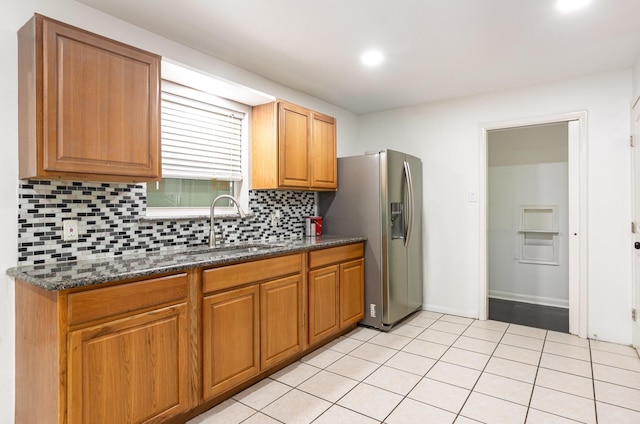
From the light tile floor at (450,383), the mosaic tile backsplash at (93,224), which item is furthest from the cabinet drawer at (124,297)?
the light tile floor at (450,383)

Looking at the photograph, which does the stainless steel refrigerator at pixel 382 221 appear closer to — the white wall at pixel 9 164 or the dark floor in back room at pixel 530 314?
the dark floor in back room at pixel 530 314

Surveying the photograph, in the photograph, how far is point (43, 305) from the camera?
1.54 m

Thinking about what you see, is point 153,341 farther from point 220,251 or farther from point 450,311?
point 450,311

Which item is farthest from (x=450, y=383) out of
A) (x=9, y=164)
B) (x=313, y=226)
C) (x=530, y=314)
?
(x=9, y=164)

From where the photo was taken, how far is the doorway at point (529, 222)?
164 inches

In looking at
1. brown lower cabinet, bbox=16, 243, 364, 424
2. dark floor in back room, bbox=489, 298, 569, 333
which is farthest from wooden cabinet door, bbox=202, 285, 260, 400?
dark floor in back room, bbox=489, 298, 569, 333

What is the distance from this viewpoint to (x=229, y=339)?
2131 millimetres

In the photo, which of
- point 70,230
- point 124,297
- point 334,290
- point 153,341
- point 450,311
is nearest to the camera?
point 124,297

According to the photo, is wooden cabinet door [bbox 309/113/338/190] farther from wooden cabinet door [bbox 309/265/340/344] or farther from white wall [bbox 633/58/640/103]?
white wall [bbox 633/58/640/103]

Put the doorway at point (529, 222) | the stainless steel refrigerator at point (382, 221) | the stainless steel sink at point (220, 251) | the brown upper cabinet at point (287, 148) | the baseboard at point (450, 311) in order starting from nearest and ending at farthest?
1. the stainless steel sink at point (220, 251)
2. the brown upper cabinet at point (287, 148)
3. the stainless steel refrigerator at point (382, 221)
4. the baseboard at point (450, 311)
5. the doorway at point (529, 222)

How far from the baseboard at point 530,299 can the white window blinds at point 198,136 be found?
363 cm

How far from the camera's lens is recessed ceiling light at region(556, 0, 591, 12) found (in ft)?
6.64

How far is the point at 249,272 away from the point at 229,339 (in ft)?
1.35

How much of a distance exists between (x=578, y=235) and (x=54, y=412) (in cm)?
389
